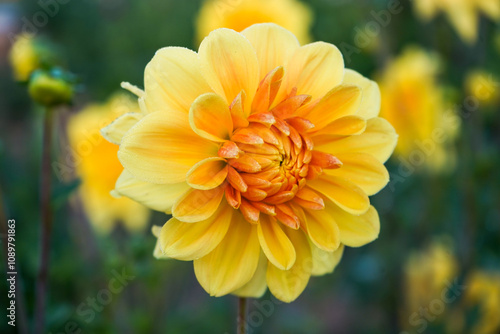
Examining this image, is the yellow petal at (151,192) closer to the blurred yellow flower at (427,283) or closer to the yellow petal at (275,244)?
the yellow petal at (275,244)

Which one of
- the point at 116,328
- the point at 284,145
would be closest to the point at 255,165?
the point at 284,145

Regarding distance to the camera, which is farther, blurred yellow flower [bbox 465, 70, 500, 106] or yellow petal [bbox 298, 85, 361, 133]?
blurred yellow flower [bbox 465, 70, 500, 106]

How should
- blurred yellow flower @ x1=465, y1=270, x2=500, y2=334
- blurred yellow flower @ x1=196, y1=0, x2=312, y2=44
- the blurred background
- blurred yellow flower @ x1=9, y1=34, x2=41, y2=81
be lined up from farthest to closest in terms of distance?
blurred yellow flower @ x1=196, y1=0, x2=312, y2=44 → blurred yellow flower @ x1=465, y1=270, x2=500, y2=334 → the blurred background → blurred yellow flower @ x1=9, y1=34, x2=41, y2=81

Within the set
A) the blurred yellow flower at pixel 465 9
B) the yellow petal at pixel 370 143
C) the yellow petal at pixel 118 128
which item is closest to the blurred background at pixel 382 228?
the blurred yellow flower at pixel 465 9

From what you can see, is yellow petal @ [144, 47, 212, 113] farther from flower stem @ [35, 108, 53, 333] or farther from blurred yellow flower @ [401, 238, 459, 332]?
blurred yellow flower @ [401, 238, 459, 332]

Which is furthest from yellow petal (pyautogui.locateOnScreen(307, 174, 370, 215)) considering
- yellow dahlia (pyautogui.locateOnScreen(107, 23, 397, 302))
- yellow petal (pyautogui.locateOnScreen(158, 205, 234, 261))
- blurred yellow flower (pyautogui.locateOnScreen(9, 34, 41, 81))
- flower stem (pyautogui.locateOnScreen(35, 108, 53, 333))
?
blurred yellow flower (pyautogui.locateOnScreen(9, 34, 41, 81))

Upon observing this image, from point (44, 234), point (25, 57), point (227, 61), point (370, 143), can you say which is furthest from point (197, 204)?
point (25, 57)

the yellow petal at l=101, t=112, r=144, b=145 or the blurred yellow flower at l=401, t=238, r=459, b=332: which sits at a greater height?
the yellow petal at l=101, t=112, r=144, b=145

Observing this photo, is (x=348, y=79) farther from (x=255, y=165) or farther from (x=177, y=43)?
(x=177, y=43)

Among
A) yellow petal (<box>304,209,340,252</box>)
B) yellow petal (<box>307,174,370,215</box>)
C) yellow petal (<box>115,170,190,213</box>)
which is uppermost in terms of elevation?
yellow petal (<box>307,174,370,215</box>)
